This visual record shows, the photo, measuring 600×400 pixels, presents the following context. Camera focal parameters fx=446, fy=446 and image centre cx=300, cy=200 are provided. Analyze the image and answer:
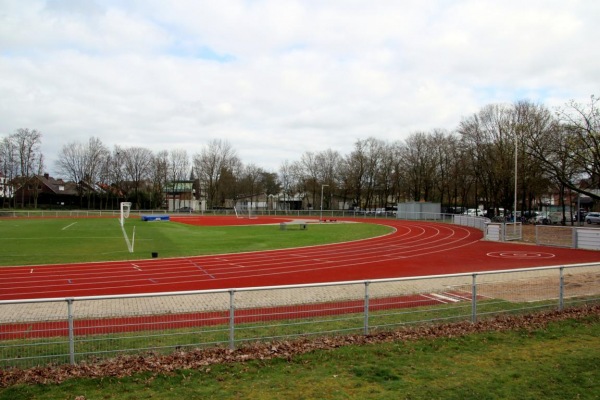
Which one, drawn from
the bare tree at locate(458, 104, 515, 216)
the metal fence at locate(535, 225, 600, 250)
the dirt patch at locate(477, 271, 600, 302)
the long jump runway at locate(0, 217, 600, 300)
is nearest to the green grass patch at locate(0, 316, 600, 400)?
the dirt patch at locate(477, 271, 600, 302)

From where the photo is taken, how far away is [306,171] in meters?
104

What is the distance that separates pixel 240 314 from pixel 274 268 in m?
10.5

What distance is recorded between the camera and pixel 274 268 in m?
21.6

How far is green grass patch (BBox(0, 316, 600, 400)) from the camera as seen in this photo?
19.9 feet

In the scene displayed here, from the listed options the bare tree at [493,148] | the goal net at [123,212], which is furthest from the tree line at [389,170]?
the goal net at [123,212]

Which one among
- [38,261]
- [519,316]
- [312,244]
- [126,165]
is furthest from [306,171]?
[519,316]

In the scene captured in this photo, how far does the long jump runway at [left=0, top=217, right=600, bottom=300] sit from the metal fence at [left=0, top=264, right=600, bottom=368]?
4.84m

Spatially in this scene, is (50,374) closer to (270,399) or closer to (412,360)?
(270,399)

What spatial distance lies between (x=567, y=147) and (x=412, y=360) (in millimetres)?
29891

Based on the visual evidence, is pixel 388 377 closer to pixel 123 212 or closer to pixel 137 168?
pixel 123 212

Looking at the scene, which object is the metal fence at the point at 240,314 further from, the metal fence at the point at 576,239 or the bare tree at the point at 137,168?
the bare tree at the point at 137,168

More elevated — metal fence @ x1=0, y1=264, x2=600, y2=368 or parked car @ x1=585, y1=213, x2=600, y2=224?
parked car @ x1=585, y1=213, x2=600, y2=224

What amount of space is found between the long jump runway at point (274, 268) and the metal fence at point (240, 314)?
4.84 meters

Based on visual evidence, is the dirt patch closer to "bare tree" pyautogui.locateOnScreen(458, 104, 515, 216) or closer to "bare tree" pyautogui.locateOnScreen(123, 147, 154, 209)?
"bare tree" pyautogui.locateOnScreen(458, 104, 515, 216)
